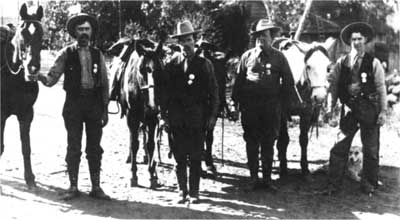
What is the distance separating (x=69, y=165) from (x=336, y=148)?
352 centimetres

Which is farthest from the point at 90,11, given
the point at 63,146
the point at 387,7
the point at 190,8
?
the point at 387,7

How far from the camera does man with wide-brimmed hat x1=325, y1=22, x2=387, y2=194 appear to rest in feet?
20.7

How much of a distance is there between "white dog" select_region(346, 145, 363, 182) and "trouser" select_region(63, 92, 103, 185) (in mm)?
3755

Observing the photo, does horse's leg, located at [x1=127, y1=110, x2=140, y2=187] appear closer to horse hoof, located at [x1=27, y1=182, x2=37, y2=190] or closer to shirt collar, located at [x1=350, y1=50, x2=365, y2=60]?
horse hoof, located at [x1=27, y1=182, x2=37, y2=190]

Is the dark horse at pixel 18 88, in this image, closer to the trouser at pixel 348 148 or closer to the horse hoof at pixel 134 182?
the horse hoof at pixel 134 182

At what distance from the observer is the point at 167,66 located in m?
6.00

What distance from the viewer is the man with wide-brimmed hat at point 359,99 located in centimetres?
632

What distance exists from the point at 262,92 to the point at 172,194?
1.83 metres

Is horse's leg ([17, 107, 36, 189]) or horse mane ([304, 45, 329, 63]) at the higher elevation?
horse mane ([304, 45, 329, 63])

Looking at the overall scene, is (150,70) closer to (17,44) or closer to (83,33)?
(83,33)

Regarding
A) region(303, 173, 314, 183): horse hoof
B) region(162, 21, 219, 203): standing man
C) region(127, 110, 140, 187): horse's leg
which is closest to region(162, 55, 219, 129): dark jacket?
region(162, 21, 219, 203): standing man

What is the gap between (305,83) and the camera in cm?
736

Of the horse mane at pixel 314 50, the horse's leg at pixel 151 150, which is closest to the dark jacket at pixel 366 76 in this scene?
the horse mane at pixel 314 50

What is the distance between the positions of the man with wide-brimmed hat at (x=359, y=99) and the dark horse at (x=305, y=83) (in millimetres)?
367
